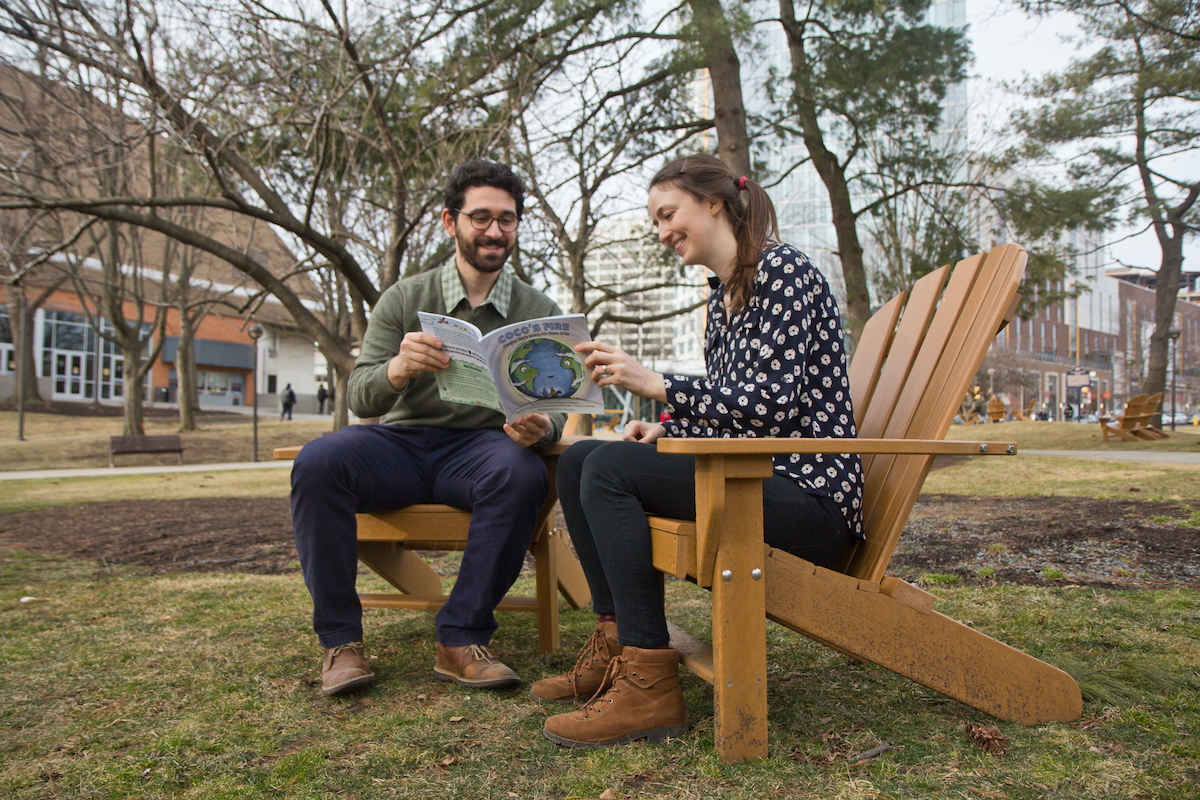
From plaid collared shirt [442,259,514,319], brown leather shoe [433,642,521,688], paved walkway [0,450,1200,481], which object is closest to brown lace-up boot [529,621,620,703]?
brown leather shoe [433,642,521,688]

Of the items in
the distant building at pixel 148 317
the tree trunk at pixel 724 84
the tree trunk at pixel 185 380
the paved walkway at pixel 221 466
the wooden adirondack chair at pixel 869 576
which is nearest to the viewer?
the wooden adirondack chair at pixel 869 576

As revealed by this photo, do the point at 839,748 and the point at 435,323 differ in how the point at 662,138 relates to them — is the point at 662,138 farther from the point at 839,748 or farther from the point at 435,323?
the point at 839,748

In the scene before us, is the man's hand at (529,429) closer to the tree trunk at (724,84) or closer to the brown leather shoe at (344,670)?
the brown leather shoe at (344,670)

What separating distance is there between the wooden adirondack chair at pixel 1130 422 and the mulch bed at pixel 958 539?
394 inches

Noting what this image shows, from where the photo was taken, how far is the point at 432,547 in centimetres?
275

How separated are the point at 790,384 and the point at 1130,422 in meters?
16.0

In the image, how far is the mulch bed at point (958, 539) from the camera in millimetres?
3568

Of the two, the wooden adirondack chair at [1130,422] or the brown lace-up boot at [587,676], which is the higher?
the wooden adirondack chair at [1130,422]

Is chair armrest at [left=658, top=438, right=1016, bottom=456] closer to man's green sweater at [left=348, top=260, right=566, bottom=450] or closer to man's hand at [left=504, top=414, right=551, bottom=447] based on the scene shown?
man's hand at [left=504, top=414, right=551, bottom=447]

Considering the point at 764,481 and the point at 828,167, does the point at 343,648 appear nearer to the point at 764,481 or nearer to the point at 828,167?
the point at 764,481

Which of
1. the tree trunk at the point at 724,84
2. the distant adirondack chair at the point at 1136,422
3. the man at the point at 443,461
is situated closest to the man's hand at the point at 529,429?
the man at the point at 443,461

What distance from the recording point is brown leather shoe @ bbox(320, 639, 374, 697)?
2219mm

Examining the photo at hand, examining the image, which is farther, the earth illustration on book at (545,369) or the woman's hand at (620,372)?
the earth illustration on book at (545,369)

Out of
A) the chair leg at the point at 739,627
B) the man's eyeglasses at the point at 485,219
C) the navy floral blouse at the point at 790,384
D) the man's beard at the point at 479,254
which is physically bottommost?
the chair leg at the point at 739,627
